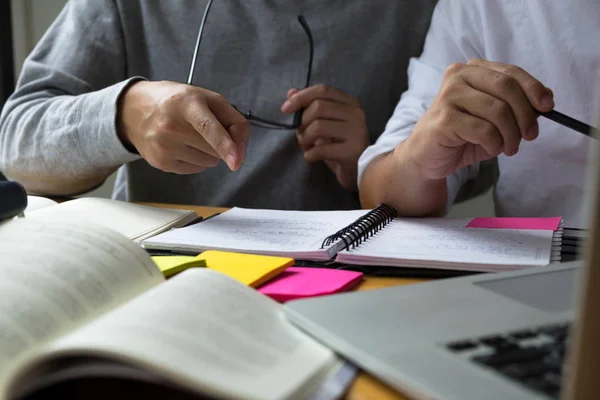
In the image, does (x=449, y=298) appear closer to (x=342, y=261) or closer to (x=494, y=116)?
(x=342, y=261)

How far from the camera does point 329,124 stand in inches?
40.3

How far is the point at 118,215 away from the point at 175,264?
0.23 metres

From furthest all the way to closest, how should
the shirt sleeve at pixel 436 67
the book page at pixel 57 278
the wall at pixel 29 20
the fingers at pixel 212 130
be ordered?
the wall at pixel 29 20 < the shirt sleeve at pixel 436 67 < the fingers at pixel 212 130 < the book page at pixel 57 278

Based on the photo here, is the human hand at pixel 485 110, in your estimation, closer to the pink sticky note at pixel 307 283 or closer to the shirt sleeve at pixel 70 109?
the pink sticky note at pixel 307 283

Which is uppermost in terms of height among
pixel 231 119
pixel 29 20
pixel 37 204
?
pixel 29 20

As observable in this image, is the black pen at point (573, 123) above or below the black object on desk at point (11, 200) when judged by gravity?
above

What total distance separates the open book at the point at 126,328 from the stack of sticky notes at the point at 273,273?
0.21 ft

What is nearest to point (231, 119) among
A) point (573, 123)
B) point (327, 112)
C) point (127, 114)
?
point (127, 114)

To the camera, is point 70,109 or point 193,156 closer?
point 193,156

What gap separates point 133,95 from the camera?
0.86 meters

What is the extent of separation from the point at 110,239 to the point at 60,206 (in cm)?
31

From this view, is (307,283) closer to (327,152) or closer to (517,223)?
(517,223)

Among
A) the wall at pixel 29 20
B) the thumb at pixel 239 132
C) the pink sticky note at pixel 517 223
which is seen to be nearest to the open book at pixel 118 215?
the thumb at pixel 239 132

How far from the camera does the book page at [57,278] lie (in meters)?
0.36
